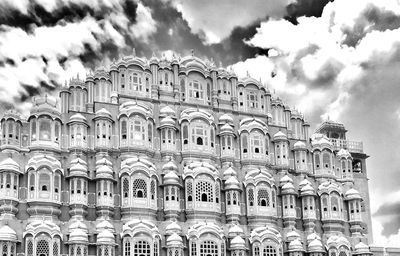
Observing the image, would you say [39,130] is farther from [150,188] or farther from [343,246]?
[343,246]

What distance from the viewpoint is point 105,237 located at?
45344mm

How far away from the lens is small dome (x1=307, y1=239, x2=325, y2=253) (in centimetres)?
5181

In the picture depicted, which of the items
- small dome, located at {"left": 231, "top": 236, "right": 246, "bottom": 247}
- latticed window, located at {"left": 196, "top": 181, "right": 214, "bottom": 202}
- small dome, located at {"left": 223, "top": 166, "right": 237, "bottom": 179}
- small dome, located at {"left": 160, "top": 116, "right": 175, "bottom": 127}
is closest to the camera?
small dome, located at {"left": 231, "top": 236, "right": 246, "bottom": 247}

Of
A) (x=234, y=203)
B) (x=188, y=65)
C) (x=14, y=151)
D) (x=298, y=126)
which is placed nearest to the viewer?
(x=14, y=151)

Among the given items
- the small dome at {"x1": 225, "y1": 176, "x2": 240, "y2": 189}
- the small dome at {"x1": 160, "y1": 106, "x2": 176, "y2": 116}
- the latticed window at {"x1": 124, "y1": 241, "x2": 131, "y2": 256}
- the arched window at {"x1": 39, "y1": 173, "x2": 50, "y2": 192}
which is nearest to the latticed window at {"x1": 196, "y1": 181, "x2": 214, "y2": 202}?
the small dome at {"x1": 225, "y1": 176, "x2": 240, "y2": 189}

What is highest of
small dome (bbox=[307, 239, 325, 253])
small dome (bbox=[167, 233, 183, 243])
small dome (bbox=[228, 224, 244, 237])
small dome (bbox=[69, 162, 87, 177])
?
small dome (bbox=[69, 162, 87, 177])

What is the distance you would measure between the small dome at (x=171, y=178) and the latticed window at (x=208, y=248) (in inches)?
192

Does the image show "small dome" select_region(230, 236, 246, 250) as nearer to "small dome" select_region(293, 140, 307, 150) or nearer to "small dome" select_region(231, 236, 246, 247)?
"small dome" select_region(231, 236, 246, 247)

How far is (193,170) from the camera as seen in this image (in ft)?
164

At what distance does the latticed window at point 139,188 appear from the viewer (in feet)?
159

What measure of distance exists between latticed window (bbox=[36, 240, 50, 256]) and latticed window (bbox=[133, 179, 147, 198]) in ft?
24.0

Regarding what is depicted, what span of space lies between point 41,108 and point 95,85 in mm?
5389

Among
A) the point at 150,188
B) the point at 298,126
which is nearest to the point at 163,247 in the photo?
the point at 150,188

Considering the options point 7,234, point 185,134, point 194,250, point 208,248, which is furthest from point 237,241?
point 7,234
